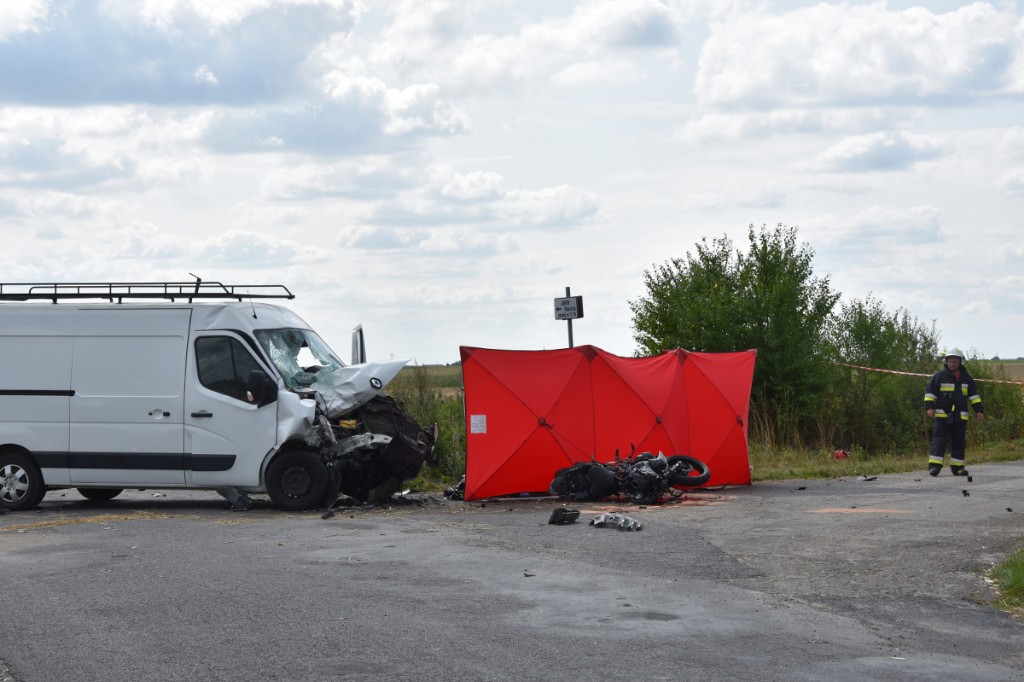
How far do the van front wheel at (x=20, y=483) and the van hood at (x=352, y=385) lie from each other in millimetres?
3495

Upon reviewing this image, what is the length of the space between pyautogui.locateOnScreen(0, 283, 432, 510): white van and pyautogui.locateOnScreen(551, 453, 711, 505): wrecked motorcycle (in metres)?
1.98

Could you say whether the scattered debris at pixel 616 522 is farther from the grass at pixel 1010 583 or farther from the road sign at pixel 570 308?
the road sign at pixel 570 308

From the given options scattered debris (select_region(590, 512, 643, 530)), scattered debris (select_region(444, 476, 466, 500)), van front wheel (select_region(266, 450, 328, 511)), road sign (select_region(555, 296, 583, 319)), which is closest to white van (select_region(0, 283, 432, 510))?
van front wheel (select_region(266, 450, 328, 511))

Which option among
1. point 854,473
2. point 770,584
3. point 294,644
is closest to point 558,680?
point 294,644

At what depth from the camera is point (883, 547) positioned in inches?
441

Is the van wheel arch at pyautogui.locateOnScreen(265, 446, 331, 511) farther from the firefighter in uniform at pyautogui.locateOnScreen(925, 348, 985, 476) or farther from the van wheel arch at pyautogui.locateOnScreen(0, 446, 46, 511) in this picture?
the firefighter in uniform at pyautogui.locateOnScreen(925, 348, 985, 476)

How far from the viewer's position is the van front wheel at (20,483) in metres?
15.2

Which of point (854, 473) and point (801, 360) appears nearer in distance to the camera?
point (854, 473)

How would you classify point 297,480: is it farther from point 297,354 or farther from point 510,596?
point 510,596

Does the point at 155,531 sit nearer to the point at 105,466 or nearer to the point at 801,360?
the point at 105,466

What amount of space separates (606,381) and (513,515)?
3483mm

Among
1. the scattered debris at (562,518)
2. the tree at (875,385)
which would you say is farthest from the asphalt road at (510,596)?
the tree at (875,385)

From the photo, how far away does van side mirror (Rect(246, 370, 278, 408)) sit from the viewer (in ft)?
47.7

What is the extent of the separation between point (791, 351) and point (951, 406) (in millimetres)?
8145
